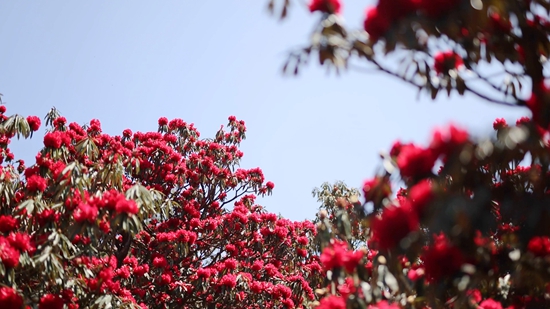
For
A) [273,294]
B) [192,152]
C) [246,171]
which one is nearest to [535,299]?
[273,294]

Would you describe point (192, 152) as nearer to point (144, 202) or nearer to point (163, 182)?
point (163, 182)

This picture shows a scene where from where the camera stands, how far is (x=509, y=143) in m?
1.49

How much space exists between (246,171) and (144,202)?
210 inches

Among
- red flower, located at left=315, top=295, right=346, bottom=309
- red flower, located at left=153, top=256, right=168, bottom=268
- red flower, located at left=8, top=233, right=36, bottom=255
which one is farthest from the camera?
red flower, located at left=153, top=256, right=168, bottom=268

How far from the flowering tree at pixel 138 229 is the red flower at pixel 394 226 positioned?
1.94 m

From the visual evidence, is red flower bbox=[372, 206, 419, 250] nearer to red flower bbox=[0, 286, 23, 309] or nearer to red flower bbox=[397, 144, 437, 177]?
red flower bbox=[397, 144, 437, 177]

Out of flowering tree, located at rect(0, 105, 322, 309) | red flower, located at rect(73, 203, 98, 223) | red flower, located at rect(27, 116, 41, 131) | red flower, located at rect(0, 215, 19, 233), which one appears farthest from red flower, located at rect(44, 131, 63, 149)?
red flower, located at rect(73, 203, 98, 223)

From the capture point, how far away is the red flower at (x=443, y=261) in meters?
1.72

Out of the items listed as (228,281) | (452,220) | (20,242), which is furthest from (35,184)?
(452,220)

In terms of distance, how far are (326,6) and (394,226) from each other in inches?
45.3

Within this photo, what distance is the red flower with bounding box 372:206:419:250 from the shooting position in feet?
5.43

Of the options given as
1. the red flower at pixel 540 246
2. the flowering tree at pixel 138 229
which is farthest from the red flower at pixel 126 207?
the red flower at pixel 540 246

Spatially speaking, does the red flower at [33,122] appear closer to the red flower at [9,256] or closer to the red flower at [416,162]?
the red flower at [9,256]

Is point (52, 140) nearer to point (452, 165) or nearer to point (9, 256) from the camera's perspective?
point (9, 256)
